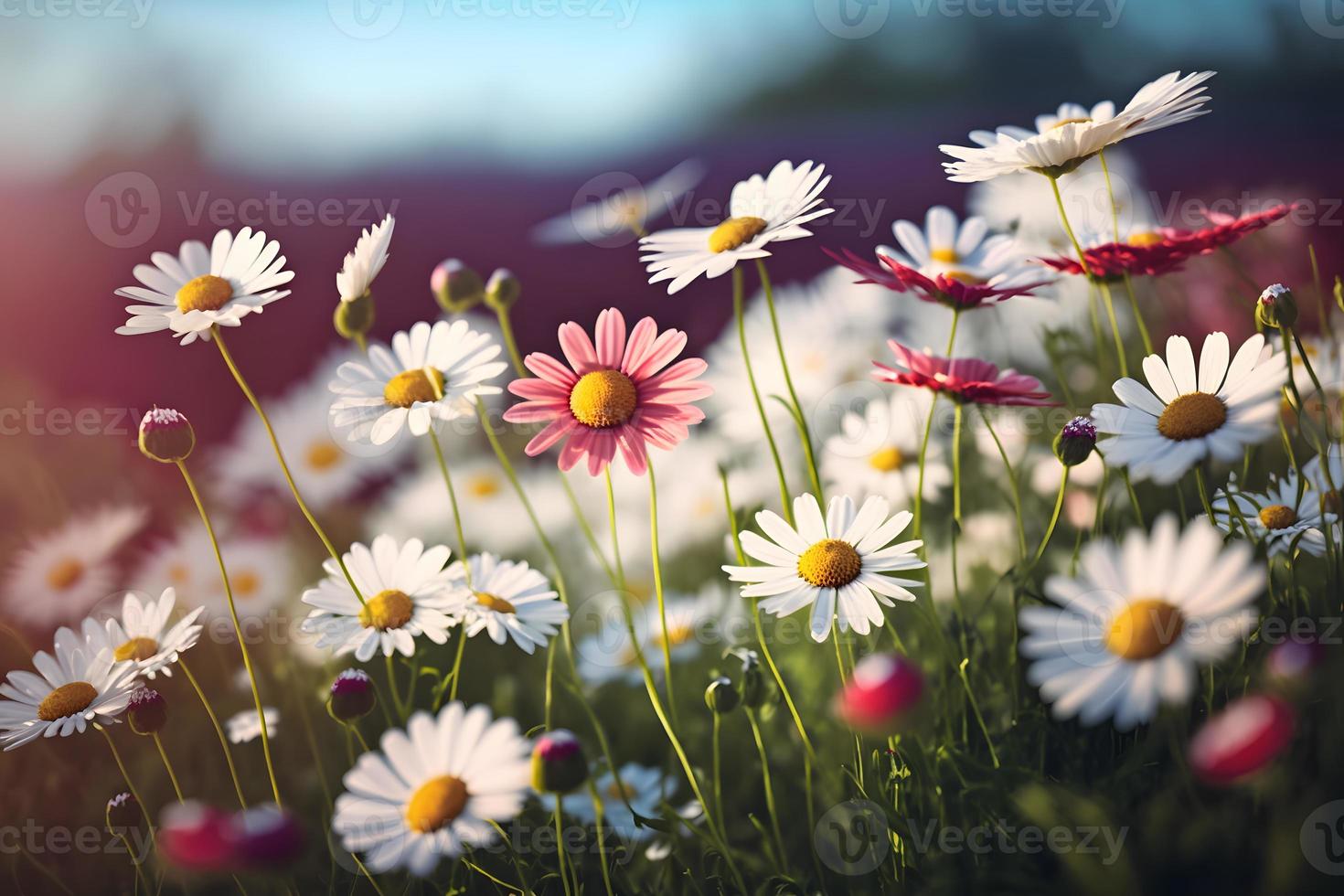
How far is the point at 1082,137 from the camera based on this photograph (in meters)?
0.55

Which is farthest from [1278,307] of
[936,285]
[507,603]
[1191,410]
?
[507,603]

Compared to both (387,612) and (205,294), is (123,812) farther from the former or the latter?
(205,294)

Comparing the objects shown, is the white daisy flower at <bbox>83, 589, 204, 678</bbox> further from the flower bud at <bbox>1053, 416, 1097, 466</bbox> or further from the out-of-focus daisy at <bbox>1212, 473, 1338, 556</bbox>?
the out-of-focus daisy at <bbox>1212, 473, 1338, 556</bbox>

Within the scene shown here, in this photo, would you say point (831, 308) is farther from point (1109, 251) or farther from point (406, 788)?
point (406, 788)

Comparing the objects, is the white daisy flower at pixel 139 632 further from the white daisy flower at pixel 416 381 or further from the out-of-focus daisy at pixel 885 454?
the out-of-focus daisy at pixel 885 454

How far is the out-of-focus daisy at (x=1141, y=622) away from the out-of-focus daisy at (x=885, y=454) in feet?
1.62

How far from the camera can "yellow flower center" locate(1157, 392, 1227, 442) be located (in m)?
0.52

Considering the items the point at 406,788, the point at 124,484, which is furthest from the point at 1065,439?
the point at 124,484

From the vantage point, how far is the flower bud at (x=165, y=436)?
0.60m

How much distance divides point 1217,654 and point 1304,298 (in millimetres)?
1117

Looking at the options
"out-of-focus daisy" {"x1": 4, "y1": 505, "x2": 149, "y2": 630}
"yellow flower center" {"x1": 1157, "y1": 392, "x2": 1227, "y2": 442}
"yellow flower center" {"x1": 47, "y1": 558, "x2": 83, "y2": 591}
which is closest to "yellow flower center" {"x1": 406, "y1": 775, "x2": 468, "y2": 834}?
"yellow flower center" {"x1": 1157, "y1": 392, "x2": 1227, "y2": 442}

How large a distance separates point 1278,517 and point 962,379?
0.23 metres

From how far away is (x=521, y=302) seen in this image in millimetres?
1824

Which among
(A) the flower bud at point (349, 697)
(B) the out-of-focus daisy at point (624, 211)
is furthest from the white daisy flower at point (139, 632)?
(B) the out-of-focus daisy at point (624, 211)
